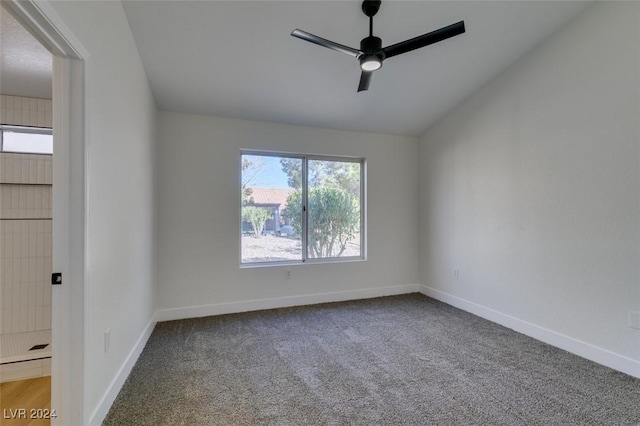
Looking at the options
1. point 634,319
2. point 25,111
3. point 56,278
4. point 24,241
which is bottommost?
point 634,319

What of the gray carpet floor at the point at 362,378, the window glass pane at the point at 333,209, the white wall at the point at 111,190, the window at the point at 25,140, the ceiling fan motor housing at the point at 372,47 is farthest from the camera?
the window glass pane at the point at 333,209

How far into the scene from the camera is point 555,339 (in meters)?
2.74

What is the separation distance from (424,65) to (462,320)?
9.14ft

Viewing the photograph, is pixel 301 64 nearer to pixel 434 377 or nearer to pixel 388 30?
pixel 388 30

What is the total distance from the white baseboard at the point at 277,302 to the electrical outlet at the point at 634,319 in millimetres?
2445

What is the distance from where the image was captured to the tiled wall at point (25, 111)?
2572 millimetres

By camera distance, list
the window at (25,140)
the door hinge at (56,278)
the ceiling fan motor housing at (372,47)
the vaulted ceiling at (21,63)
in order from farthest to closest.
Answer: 1. the window at (25,140)
2. the ceiling fan motor housing at (372,47)
3. the vaulted ceiling at (21,63)
4. the door hinge at (56,278)

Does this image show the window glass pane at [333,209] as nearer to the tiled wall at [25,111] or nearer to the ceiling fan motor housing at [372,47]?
the ceiling fan motor housing at [372,47]

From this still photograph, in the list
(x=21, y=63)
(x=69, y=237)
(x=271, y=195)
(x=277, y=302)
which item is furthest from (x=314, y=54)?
(x=277, y=302)

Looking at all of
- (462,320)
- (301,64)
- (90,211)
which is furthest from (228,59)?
(462,320)

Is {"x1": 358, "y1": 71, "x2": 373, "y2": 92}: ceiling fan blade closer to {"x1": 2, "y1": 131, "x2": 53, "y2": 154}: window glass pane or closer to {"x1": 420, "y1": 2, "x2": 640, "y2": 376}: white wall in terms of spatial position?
{"x1": 420, "y1": 2, "x2": 640, "y2": 376}: white wall

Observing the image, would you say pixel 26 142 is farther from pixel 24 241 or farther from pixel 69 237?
pixel 69 237

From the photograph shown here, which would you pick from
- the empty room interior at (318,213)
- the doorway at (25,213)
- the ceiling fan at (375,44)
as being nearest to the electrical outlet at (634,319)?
the empty room interior at (318,213)

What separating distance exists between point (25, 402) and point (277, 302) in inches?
90.7
